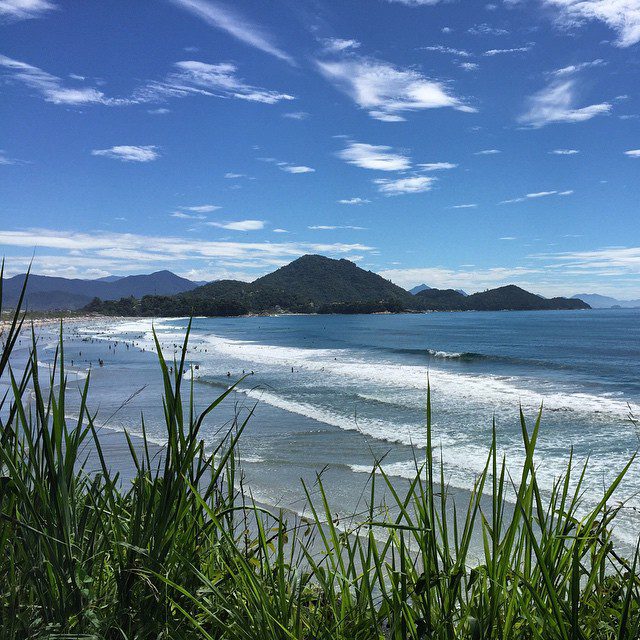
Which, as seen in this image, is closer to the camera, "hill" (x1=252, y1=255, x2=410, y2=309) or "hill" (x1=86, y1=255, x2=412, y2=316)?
"hill" (x1=86, y1=255, x2=412, y2=316)

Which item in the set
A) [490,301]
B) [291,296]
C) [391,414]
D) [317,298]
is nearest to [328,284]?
[317,298]

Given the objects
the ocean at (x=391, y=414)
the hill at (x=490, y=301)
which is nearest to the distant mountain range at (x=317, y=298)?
the hill at (x=490, y=301)

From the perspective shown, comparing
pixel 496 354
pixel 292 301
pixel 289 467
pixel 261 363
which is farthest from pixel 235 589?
pixel 292 301

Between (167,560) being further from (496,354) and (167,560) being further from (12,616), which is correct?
(496,354)

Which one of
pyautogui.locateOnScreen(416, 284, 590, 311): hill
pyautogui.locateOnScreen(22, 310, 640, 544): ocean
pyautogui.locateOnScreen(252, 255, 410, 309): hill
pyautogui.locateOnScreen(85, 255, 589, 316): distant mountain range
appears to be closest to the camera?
pyautogui.locateOnScreen(22, 310, 640, 544): ocean

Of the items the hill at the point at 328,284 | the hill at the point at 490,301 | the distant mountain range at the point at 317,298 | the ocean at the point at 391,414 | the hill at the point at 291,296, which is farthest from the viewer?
the hill at the point at 490,301

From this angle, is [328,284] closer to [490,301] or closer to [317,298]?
[317,298]

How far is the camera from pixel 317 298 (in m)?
173

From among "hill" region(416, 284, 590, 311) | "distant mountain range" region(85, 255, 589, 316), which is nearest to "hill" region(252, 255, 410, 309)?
"distant mountain range" region(85, 255, 589, 316)

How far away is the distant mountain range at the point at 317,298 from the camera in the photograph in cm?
14112

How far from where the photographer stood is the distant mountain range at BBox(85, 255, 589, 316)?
5556 inches

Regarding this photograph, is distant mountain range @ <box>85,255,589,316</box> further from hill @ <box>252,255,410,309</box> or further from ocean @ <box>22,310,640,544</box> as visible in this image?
ocean @ <box>22,310,640,544</box>

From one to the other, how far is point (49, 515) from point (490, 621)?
109 cm

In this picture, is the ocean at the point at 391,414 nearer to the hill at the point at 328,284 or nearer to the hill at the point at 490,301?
the hill at the point at 328,284
